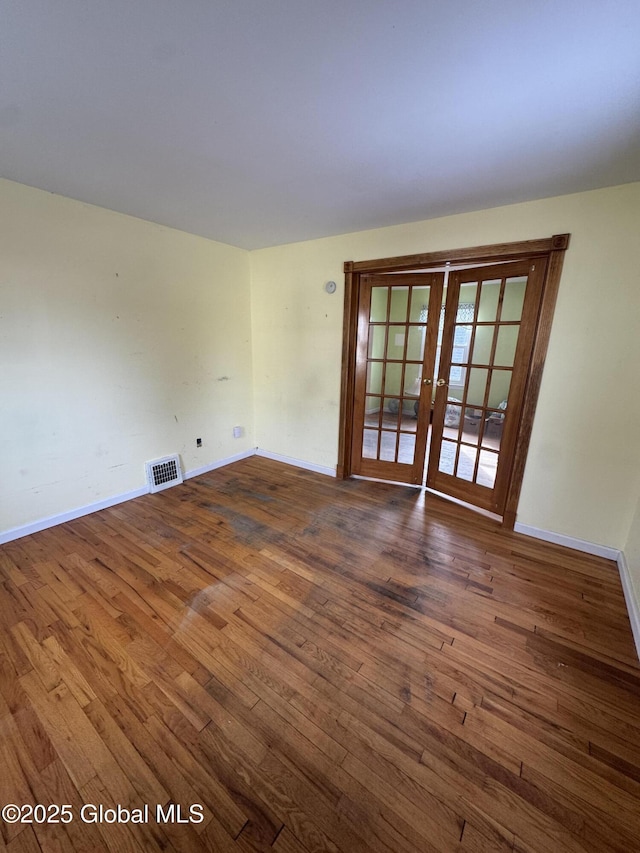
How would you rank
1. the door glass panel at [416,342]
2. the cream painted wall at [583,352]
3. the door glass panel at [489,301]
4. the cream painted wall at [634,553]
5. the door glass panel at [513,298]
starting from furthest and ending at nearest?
the door glass panel at [416,342]
the door glass panel at [489,301]
the door glass panel at [513,298]
the cream painted wall at [583,352]
the cream painted wall at [634,553]

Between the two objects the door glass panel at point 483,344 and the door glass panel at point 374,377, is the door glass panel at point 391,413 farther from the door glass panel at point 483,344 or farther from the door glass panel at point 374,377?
the door glass panel at point 483,344

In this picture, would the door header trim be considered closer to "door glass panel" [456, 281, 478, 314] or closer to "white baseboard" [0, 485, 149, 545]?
"door glass panel" [456, 281, 478, 314]

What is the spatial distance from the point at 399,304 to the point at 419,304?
0.19 m

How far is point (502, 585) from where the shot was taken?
2109mm

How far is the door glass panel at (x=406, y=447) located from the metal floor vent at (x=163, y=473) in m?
2.33

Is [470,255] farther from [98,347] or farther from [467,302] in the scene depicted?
[98,347]

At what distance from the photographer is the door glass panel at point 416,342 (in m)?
3.08

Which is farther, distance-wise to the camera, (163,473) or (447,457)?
(163,473)

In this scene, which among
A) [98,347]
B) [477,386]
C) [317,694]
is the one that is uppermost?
[98,347]

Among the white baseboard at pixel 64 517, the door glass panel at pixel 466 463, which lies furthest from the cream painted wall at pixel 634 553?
the white baseboard at pixel 64 517

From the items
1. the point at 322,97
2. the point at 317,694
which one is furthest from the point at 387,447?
the point at 322,97

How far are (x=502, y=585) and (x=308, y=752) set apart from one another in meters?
1.51

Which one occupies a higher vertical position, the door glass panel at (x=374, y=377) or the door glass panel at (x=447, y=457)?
the door glass panel at (x=374, y=377)

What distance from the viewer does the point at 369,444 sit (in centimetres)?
358
